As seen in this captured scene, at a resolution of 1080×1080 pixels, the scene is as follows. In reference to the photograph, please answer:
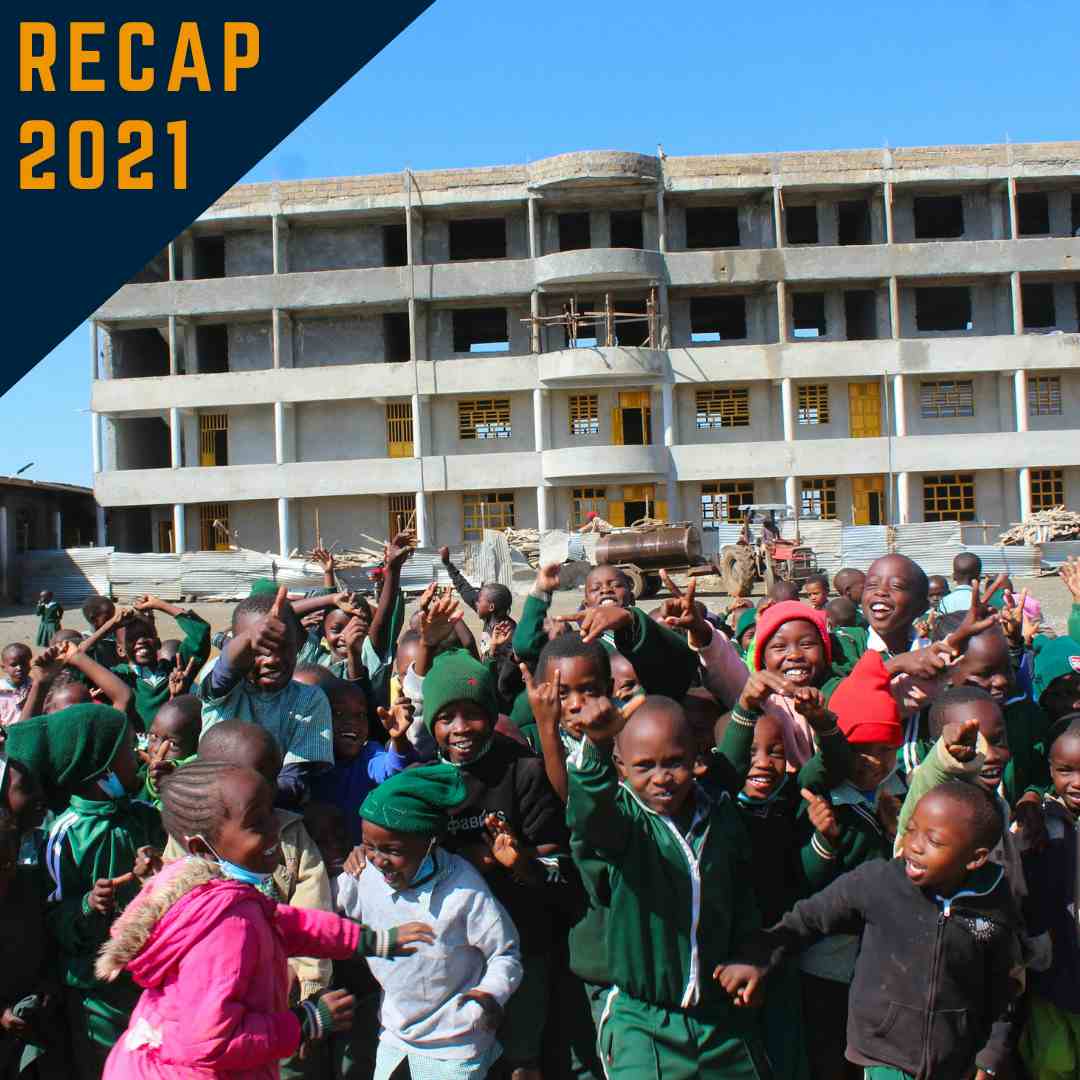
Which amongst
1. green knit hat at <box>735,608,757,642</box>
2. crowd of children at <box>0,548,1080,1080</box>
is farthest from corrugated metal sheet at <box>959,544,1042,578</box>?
crowd of children at <box>0,548,1080,1080</box>

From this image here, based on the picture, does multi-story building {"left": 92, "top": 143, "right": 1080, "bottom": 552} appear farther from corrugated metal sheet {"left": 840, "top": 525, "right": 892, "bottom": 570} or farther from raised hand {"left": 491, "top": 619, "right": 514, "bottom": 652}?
raised hand {"left": 491, "top": 619, "right": 514, "bottom": 652}

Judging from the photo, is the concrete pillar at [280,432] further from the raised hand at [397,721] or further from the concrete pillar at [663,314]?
the raised hand at [397,721]

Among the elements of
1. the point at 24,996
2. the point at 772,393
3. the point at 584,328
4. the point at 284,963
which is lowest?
the point at 24,996

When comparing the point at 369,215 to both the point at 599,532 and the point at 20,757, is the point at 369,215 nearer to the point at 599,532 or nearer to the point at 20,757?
the point at 599,532

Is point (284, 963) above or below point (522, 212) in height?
below

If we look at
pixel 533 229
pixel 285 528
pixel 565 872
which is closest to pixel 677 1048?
pixel 565 872

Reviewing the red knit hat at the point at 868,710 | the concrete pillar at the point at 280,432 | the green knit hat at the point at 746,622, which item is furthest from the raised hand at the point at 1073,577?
the concrete pillar at the point at 280,432

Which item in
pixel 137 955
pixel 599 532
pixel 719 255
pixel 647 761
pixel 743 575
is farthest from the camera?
pixel 719 255

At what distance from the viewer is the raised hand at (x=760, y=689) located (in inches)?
128

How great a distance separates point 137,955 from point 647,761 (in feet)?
4.42

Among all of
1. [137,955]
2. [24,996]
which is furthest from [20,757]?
[137,955]

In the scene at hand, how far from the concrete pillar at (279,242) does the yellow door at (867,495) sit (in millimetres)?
17345

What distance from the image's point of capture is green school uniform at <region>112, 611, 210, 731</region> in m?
5.69

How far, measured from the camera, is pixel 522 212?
3319 centimetres
